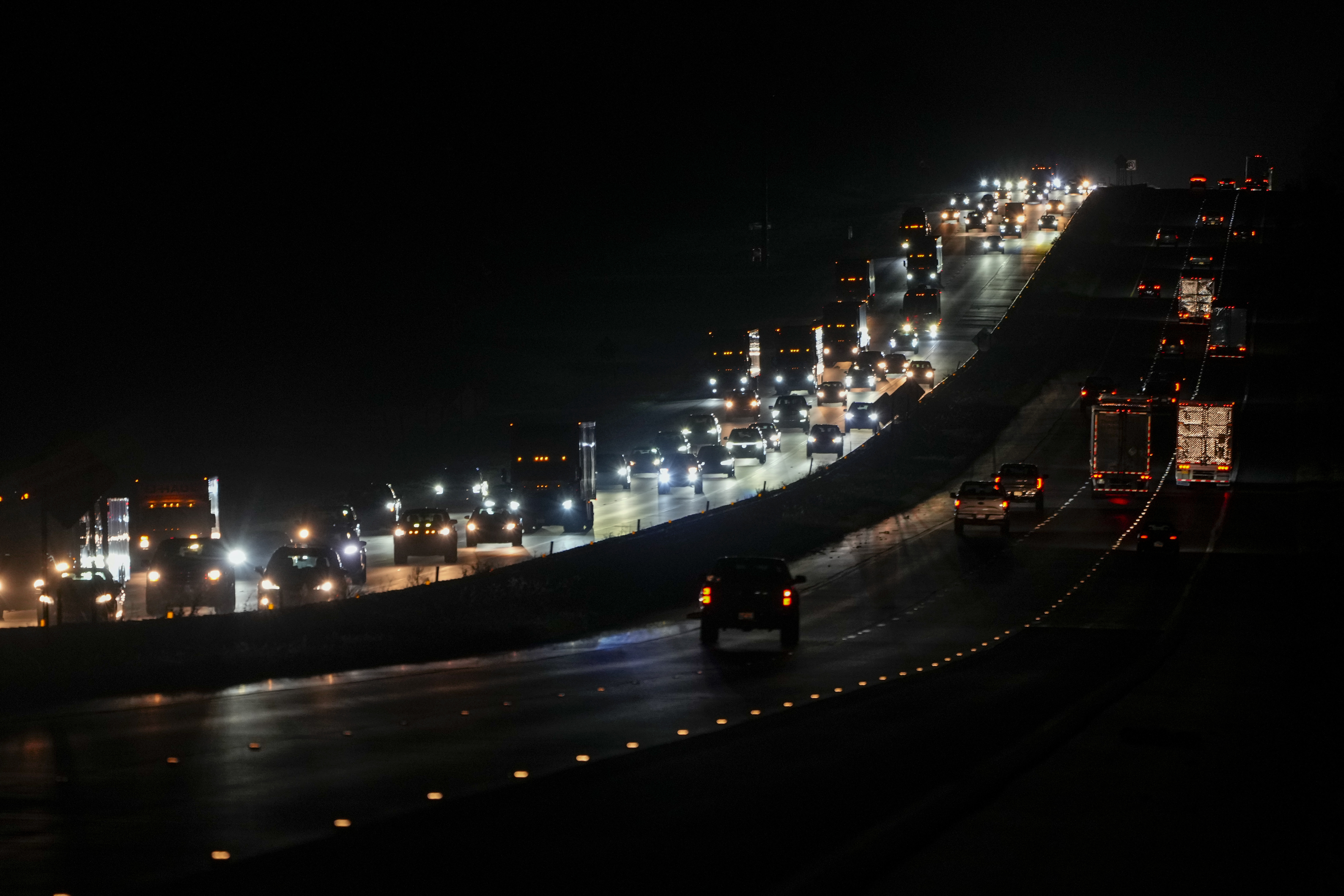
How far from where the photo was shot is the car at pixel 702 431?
214 ft

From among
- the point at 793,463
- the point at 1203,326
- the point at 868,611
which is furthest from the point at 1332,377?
the point at 868,611

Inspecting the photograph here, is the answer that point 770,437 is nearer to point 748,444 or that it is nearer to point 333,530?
point 748,444

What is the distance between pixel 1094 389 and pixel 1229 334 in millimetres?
12956

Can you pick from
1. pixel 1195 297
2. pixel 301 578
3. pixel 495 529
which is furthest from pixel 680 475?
pixel 1195 297

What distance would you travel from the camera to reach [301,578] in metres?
30.9

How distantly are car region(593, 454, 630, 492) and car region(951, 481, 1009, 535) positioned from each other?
50.4 ft

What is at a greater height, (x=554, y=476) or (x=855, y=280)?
(x=855, y=280)

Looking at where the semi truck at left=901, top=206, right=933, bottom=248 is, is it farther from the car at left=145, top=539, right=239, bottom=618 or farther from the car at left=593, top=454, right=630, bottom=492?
the car at left=145, top=539, right=239, bottom=618

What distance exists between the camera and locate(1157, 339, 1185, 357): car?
267ft

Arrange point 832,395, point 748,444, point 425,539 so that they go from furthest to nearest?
1. point 832,395
2. point 748,444
3. point 425,539

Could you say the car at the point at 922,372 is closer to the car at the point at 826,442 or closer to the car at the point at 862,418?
the car at the point at 862,418

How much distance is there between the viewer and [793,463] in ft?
206

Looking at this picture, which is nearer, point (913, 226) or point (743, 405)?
point (743, 405)

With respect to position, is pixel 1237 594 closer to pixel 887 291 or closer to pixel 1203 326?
pixel 1203 326
